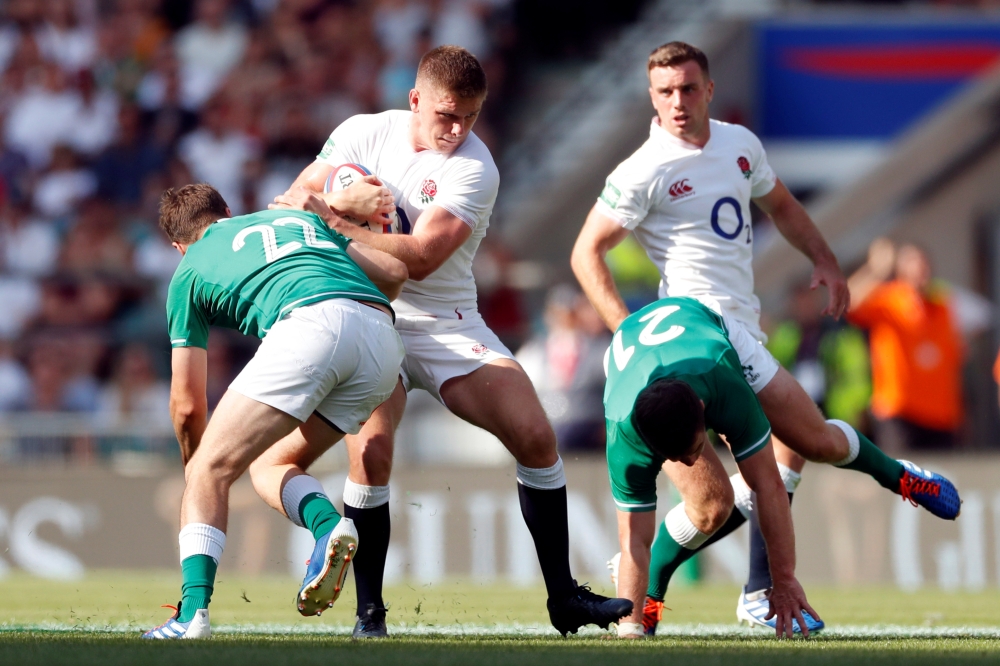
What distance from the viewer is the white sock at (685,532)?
6.80 metres

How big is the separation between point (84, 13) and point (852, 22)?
8.53 metres

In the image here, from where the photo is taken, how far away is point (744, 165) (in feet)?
23.4

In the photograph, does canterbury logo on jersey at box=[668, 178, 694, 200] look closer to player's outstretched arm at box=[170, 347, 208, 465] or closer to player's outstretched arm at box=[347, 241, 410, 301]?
player's outstretched arm at box=[347, 241, 410, 301]

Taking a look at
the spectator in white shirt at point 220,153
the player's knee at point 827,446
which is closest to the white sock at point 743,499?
the player's knee at point 827,446

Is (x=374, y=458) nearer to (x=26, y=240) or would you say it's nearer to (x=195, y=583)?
(x=195, y=583)

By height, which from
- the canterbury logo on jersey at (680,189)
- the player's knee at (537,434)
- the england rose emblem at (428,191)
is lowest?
the player's knee at (537,434)

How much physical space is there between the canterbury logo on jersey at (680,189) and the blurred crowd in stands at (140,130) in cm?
634

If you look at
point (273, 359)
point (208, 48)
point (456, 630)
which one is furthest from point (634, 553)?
point (208, 48)

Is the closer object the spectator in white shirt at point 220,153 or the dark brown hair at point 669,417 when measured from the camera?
the dark brown hair at point 669,417

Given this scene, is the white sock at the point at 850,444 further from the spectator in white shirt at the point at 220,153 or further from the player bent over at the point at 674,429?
the spectator in white shirt at the point at 220,153

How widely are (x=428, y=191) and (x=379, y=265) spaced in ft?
1.87

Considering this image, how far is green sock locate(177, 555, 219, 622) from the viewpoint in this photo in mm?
5496

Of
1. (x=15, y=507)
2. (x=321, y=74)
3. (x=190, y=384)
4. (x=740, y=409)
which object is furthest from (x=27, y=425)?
(x=740, y=409)

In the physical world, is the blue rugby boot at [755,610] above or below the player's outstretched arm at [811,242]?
below
